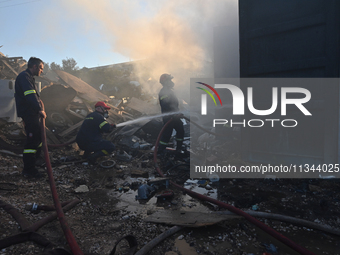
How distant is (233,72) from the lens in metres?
7.09

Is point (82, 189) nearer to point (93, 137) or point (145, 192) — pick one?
point (145, 192)

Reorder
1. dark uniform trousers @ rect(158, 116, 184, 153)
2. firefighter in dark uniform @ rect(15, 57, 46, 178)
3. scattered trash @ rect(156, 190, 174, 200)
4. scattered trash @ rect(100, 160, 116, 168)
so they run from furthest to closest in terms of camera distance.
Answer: dark uniform trousers @ rect(158, 116, 184, 153) < scattered trash @ rect(100, 160, 116, 168) < firefighter in dark uniform @ rect(15, 57, 46, 178) < scattered trash @ rect(156, 190, 174, 200)

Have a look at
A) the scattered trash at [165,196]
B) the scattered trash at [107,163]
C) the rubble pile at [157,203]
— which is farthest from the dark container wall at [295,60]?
the scattered trash at [107,163]

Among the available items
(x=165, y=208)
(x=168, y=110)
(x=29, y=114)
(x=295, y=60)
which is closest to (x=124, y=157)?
(x=168, y=110)

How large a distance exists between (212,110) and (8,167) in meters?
5.52

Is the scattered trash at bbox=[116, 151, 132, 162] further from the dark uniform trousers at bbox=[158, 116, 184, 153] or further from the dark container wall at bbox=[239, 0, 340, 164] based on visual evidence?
the dark container wall at bbox=[239, 0, 340, 164]

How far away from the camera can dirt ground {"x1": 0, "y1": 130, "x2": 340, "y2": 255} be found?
2.07 meters

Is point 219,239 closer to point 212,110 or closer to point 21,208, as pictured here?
point 21,208

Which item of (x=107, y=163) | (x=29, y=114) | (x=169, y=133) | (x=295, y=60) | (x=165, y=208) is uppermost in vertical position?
(x=295, y=60)

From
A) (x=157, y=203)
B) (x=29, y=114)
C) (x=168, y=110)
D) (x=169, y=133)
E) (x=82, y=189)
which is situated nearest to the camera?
(x=157, y=203)

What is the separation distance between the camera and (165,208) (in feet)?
9.54

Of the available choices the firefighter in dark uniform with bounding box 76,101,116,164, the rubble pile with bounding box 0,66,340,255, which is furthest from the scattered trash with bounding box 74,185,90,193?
the firefighter in dark uniform with bounding box 76,101,116,164

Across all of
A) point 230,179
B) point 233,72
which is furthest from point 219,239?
point 233,72

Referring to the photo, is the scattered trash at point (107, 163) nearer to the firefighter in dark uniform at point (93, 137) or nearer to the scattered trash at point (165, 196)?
the firefighter in dark uniform at point (93, 137)
